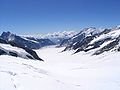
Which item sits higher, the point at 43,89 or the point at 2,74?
the point at 2,74

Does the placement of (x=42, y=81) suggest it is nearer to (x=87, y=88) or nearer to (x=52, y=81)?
(x=52, y=81)

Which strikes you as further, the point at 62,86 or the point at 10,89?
the point at 62,86

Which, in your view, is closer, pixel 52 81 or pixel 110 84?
Answer: pixel 52 81

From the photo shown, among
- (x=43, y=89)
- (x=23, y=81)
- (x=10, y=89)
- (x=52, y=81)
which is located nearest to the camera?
(x=10, y=89)

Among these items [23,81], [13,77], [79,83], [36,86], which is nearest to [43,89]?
[36,86]

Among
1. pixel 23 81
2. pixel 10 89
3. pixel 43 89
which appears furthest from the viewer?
pixel 23 81

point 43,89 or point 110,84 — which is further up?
point 110,84

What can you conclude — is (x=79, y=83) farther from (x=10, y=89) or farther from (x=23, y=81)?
(x=10, y=89)

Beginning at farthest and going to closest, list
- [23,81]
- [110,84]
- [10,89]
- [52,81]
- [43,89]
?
1. [110,84]
2. [52,81]
3. [23,81]
4. [43,89]
5. [10,89]

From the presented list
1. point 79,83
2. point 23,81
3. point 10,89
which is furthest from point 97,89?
point 10,89
